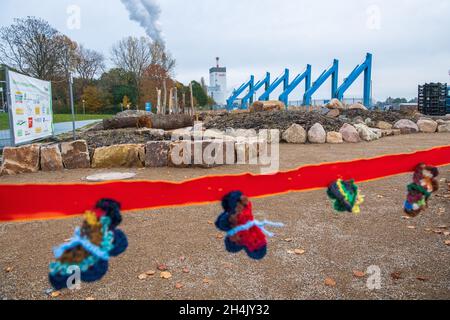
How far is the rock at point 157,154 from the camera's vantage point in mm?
7016

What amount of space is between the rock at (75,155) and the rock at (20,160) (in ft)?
1.78

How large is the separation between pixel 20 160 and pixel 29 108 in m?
2.38

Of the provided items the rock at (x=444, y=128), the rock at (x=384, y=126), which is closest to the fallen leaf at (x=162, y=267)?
the rock at (x=384, y=126)

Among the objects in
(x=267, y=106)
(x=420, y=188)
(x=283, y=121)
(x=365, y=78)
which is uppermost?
(x=365, y=78)

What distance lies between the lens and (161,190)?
126cm

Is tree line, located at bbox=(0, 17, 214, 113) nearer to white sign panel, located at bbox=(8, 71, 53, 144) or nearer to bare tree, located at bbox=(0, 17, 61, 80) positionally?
bare tree, located at bbox=(0, 17, 61, 80)

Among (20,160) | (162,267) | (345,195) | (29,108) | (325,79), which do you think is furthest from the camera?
(325,79)

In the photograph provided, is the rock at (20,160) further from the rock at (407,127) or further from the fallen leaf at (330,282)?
the rock at (407,127)

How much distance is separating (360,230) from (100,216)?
3.27m

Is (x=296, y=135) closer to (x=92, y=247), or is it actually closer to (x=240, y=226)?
(x=240, y=226)

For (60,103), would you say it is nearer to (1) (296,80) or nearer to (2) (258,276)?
(1) (296,80)

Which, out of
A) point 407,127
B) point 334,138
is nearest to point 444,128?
point 407,127

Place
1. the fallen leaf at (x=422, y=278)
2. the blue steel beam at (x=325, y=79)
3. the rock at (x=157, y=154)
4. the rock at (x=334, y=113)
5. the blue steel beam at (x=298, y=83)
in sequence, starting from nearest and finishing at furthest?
the fallen leaf at (x=422, y=278) → the rock at (x=157, y=154) → the rock at (x=334, y=113) → the blue steel beam at (x=325, y=79) → the blue steel beam at (x=298, y=83)

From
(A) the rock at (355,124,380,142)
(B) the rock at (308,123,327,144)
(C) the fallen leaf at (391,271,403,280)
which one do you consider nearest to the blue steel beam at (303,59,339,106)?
(A) the rock at (355,124,380,142)
